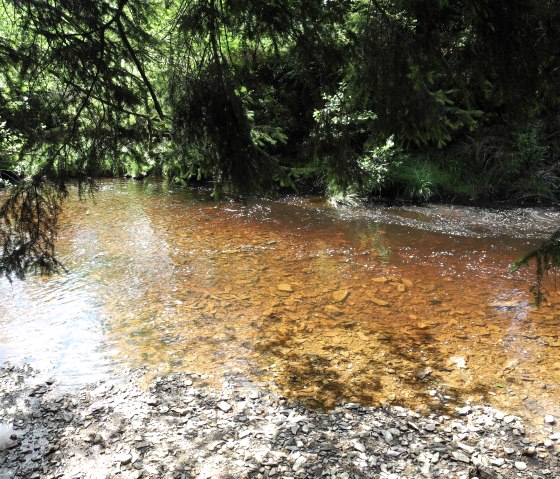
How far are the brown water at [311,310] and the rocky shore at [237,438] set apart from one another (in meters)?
0.27

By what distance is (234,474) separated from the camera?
10.8 ft

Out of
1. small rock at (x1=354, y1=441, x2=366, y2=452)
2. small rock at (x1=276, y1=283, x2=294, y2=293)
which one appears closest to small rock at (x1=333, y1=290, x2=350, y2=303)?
small rock at (x1=276, y1=283, x2=294, y2=293)

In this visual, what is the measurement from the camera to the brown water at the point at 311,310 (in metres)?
4.46

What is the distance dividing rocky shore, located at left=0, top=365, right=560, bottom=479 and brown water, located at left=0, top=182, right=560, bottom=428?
0.88ft

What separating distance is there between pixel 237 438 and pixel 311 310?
2383mm

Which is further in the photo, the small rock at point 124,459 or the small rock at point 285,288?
the small rock at point 285,288

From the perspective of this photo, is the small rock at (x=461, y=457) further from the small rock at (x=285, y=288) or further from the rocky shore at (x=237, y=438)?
the small rock at (x=285, y=288)

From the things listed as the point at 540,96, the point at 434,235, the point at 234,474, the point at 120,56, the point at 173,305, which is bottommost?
the point at 234,474

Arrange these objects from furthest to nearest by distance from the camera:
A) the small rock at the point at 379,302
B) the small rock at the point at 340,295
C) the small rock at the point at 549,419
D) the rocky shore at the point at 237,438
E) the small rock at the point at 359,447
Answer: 1. the small rock at the point at 340,295
2. the small rock at the point at 379,302
3. the small rock at the point at 549,419
4. the small rock at the point at 359,447
5. the rocky shore at the point at 237,438

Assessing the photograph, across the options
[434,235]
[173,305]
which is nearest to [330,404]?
[173,305]

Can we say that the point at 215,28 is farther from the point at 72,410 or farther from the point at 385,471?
the point at 385,471

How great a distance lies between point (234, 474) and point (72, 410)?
156 cm

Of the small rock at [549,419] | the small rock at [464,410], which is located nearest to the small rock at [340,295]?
the small rock at [464,410]

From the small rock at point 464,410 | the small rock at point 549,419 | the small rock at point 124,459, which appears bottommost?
the small rock at point 124,459
